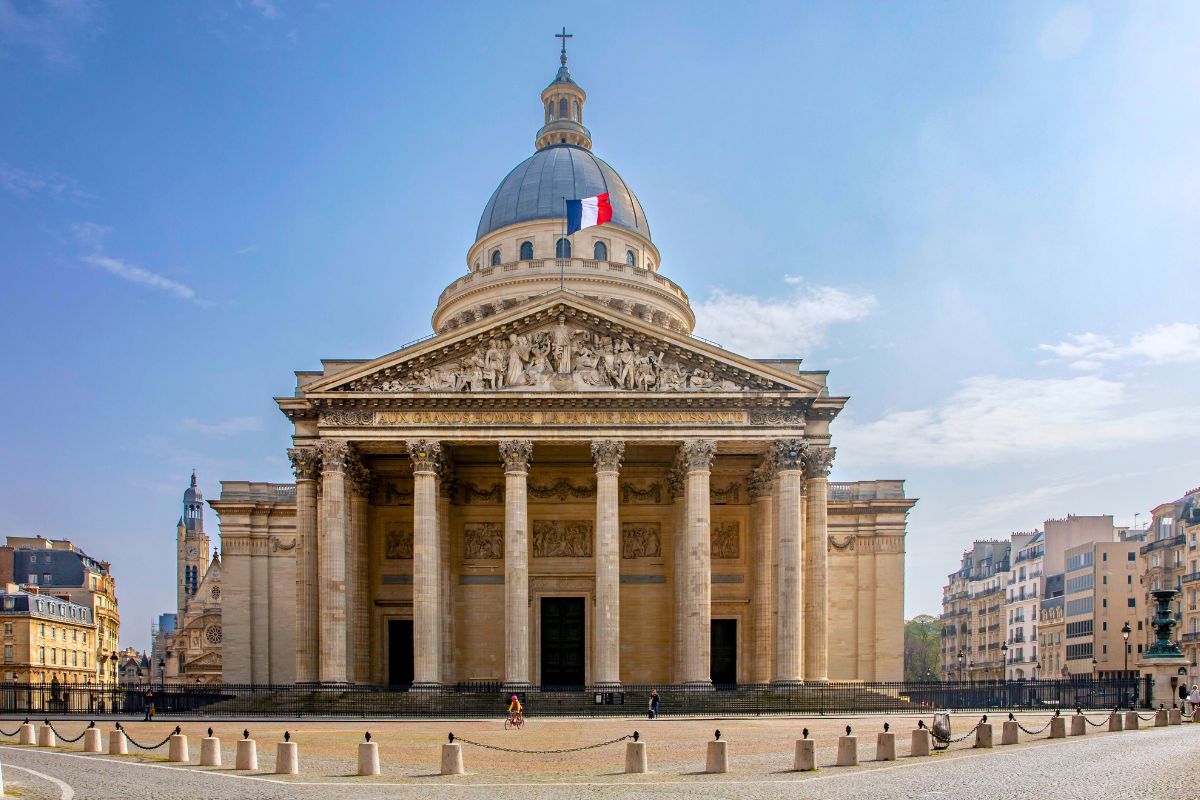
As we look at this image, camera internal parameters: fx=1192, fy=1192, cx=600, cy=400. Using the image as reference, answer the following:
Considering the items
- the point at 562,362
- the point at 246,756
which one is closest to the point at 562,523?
the point at 562,362

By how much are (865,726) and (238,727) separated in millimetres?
19181

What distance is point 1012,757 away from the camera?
24.8 meters

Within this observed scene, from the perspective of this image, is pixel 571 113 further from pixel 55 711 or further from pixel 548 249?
pixel 55 711

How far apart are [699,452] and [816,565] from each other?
687cm

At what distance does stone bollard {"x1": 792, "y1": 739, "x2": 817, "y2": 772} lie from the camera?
900 inches

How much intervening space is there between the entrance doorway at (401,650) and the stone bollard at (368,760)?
31834mm

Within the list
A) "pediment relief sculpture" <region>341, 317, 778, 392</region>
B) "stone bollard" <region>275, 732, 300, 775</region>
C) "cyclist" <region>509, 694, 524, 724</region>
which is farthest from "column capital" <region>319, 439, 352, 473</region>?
"stone bollard" <region>275, 732, 300, 775</region>

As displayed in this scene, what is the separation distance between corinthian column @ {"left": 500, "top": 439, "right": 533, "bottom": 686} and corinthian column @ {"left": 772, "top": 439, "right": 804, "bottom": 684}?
10.0 m

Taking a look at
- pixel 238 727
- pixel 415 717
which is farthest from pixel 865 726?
pixel 238 727

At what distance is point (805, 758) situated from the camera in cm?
2294

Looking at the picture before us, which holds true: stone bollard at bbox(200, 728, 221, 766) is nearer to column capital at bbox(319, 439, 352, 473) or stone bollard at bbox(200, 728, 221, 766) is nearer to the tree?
column capital at bbox(319, 439, 352, 473)

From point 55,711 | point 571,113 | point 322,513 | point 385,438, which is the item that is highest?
point 571,113

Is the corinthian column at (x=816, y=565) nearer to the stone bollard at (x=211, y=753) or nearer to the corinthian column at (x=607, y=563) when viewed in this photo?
the corinthian column at (x=607, y=563)

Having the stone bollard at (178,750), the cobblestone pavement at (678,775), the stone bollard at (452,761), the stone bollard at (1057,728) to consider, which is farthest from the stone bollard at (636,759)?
the stone bollard at (1057,728)
